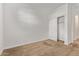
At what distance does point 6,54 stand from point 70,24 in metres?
0.90

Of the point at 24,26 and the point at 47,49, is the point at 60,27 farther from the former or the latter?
the point at 24,26

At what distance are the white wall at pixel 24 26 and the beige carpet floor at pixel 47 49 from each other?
7cm

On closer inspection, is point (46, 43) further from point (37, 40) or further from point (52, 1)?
point (52, 1)

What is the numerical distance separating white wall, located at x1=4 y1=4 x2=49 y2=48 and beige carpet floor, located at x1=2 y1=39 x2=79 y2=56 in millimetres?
66

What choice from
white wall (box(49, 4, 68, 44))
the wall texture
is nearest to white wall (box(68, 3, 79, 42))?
white wall (box(49, 4, 68, 44))

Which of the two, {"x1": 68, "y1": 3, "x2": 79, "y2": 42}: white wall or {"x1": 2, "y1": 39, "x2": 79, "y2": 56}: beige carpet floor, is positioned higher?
{"x1": 68, "y1": 3, "x2": 79, "y2": 42}: white wall

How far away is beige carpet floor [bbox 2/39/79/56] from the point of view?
1639 millimetres

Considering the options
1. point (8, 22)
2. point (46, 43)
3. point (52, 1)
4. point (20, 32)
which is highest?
point (52, 1)

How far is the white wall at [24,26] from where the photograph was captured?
164cm

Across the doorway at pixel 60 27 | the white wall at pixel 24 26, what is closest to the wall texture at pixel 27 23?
the white wall at pixel 24 26

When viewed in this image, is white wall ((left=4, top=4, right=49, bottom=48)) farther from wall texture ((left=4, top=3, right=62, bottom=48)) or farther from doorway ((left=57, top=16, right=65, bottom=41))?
doorway ((left=57, top=16, right=65, bottom=41))

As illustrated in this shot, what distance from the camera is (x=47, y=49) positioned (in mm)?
1651

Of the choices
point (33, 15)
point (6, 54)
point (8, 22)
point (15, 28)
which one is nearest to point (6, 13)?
point (8, 22)

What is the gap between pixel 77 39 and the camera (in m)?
1.63
